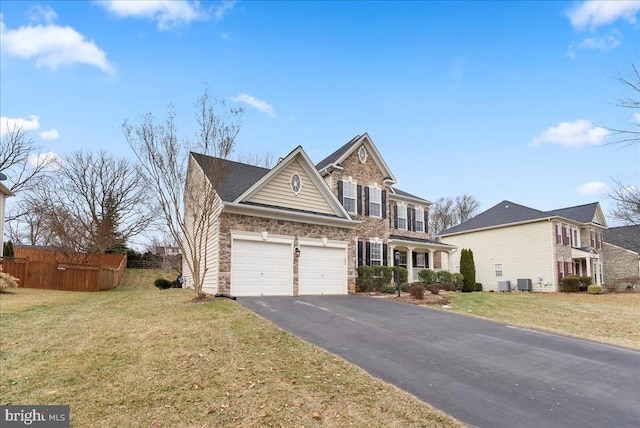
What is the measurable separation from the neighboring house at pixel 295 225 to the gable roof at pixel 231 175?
0.04 meters

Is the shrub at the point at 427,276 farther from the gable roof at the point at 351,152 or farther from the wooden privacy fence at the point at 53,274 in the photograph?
the wooden privacy fence at the point at 53,274

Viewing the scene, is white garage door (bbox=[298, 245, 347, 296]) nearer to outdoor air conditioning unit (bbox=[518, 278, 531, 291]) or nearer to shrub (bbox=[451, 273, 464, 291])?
shrub (bbox=[451, 273, 464, 291])

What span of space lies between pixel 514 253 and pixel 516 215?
3015mm

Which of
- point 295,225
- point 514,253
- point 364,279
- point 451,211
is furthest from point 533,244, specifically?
point 451,211

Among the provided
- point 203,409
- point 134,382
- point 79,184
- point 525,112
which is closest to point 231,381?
point 203,409

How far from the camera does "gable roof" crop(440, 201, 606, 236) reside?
2811cm

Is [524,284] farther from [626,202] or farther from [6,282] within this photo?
[6,282]

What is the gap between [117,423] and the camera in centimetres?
415

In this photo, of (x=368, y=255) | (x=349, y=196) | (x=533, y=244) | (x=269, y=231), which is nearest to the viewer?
(x=269, y=231)

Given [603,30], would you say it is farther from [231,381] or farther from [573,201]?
[573,201]

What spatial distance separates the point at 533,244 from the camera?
89.1 ft

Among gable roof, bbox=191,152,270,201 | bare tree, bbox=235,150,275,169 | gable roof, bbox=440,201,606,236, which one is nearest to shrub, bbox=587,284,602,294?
gable roof, bbox=440,201,606,236

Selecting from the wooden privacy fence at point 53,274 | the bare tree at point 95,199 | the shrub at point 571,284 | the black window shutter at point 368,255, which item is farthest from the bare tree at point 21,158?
the shrub at point 571,284

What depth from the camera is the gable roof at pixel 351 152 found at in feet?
68.4
